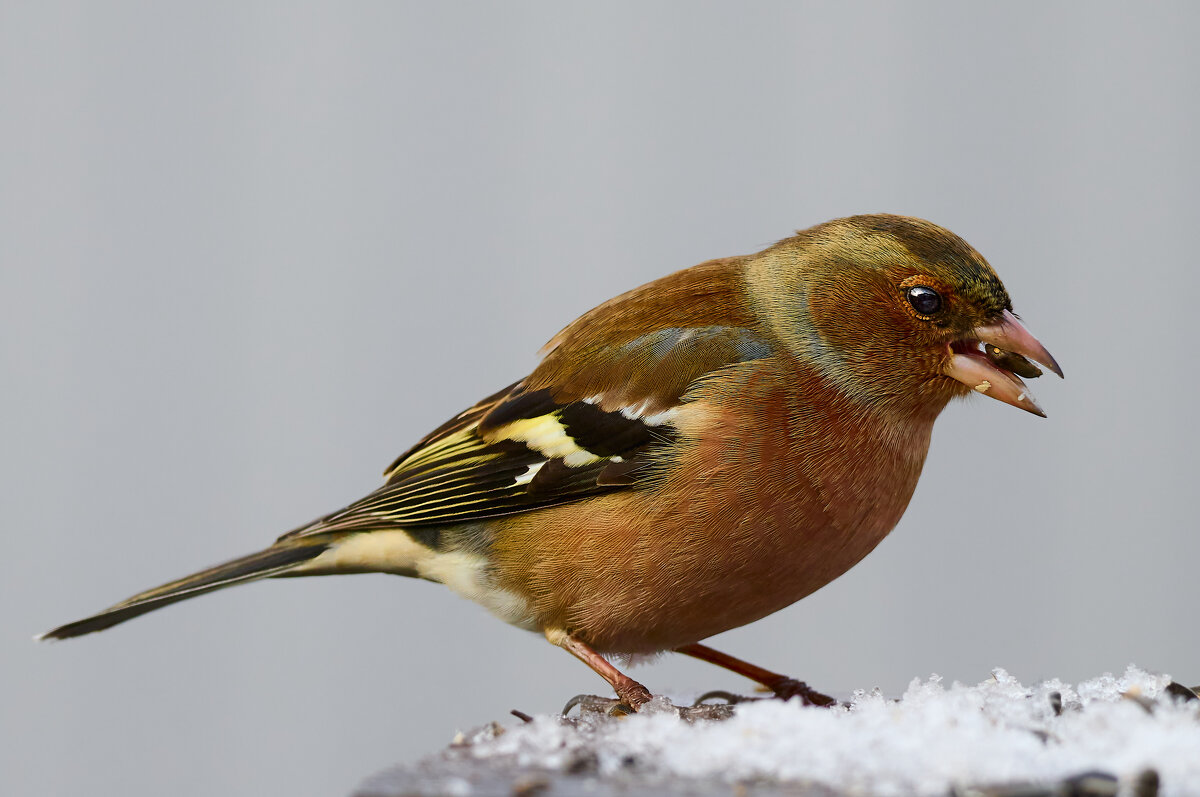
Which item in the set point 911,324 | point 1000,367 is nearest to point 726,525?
point 911,324

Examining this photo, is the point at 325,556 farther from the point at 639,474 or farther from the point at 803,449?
the point at 803,449

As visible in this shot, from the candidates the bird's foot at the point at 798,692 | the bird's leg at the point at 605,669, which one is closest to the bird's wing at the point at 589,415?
the bird's leg at the point at 605,669

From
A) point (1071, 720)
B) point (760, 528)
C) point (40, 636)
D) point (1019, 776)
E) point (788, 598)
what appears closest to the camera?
point (1019, 776)

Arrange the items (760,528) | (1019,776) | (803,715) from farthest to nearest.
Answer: (760,528)
(803,715)
(1019,776)

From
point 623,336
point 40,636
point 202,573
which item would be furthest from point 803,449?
point 40,636

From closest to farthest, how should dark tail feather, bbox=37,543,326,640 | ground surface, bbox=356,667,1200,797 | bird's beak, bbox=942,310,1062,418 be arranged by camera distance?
ground surface, bbox=356,667,1200,797 < bird's beak, bbox=942,310,1062,418 < dark tail feather, bbox=37,543,326,640

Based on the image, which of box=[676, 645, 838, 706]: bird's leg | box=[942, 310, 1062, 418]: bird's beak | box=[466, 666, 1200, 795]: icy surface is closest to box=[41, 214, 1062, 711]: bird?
box=[942, 310, 1062, 418]: bird's beak

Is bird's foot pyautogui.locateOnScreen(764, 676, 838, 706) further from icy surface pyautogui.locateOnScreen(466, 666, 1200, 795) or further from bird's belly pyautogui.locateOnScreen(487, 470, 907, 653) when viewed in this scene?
icy surface pyautogui.locateOnScreen(466, 666, 1200, 795)

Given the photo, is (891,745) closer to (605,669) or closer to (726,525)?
(726,525)
